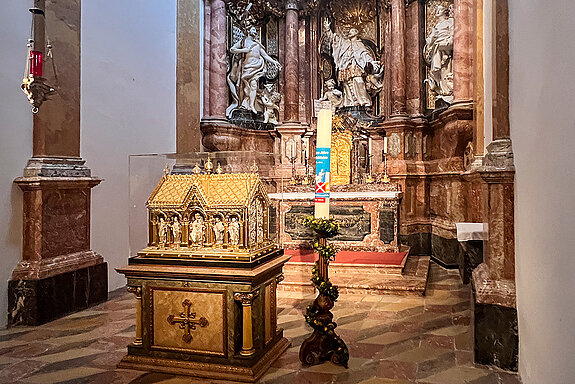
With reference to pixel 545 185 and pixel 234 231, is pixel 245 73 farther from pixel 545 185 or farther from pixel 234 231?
pixel 545 185

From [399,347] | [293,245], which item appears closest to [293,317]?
[399,347]

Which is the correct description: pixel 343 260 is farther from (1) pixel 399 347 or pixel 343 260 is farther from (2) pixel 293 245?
(1) pixel 399 347

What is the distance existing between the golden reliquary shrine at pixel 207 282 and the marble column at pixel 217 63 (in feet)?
17.6

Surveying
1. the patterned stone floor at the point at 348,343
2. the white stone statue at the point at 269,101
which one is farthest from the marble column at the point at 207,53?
the patterned stone floor at the point at 348,343

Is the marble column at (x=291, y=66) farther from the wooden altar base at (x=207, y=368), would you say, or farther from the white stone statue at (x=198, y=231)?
the wooden altar base at (x=207, y=368)

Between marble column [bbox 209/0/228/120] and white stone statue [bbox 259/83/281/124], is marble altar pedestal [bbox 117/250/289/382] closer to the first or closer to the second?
marble column [bbox 209/0/228/120]

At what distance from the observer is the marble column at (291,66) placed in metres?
9.55

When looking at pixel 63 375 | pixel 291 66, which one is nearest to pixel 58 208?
pixel 63 375

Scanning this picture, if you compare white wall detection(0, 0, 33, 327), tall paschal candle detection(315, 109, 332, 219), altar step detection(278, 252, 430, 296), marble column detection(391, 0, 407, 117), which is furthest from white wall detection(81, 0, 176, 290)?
marble column detection(391, 0, 407, 117)

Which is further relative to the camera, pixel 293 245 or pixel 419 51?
pixel 419 51

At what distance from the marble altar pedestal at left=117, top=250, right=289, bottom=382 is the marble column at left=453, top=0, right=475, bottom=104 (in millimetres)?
5365

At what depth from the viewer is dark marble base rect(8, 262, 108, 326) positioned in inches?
181

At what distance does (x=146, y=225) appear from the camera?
12.8 feet

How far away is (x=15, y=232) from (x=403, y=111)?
6999 mm
